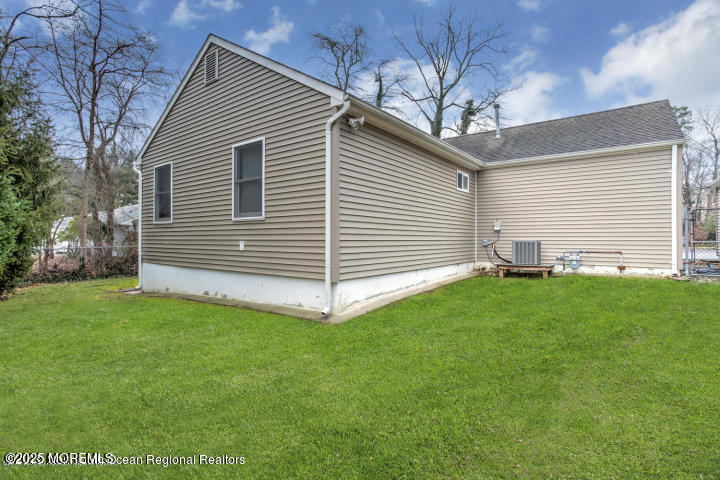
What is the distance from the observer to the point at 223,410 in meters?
2.70

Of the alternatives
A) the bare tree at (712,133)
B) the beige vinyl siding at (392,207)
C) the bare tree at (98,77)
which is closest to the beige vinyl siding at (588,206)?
the beige vinyl siding at (392,207)

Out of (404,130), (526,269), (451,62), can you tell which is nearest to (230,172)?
(404,130)

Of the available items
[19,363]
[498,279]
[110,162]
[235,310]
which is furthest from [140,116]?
[498,279]

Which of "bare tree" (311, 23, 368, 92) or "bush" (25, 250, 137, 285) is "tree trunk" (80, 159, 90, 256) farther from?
"bare tree" (311, 23, 368, 92)

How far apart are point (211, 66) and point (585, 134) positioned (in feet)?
30.1

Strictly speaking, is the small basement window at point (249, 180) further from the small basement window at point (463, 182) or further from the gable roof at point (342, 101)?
the small basement window at point (463, 182)

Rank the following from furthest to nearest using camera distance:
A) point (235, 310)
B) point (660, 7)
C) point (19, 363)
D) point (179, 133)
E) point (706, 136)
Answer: point (706, 136) → point (660, 7) → point (179, 133) → point (235, 310) → point (19, 363)

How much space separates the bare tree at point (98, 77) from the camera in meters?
11.6

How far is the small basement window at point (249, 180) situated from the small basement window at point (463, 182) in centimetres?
507

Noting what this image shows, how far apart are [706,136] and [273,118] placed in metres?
27.8

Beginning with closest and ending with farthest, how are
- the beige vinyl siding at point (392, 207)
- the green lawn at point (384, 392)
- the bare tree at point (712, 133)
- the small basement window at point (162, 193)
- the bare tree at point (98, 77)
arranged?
the green lawn at point (384, 392) < the beige vinyl siding at point (392, 207) < the small basement window at point (162, 193) < the bare tree at point (98, 77) < the bare tree at point (712, 133)

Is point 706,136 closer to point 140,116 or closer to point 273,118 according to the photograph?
point 273,118

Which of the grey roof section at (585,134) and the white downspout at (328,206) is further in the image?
the grey roof section at (585,134)

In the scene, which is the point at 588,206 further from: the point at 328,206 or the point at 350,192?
the point at 328,206
